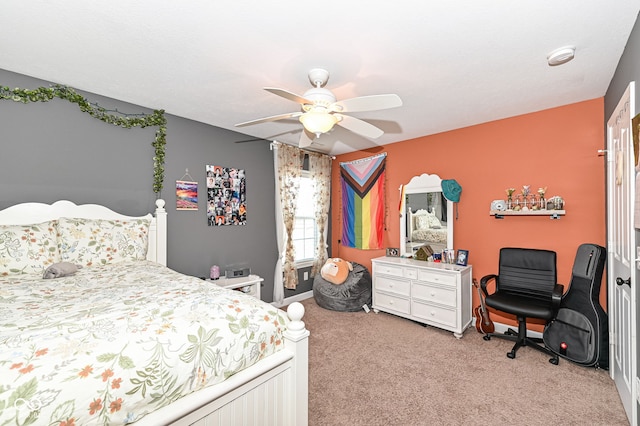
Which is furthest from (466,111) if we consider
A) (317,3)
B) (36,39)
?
(36,39)

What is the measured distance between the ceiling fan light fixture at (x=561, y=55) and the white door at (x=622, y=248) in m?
0.41

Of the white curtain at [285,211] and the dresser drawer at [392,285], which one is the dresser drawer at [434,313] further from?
the white curtain at [285,211]

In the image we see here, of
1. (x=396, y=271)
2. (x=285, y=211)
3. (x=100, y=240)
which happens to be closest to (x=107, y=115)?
(x=100, y=240)

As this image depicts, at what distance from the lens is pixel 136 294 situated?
1583 millimetres

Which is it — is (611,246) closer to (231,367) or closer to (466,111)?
(466,111)

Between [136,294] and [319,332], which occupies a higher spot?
[136,294]

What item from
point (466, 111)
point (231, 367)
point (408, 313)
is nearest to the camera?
point (231, 367)

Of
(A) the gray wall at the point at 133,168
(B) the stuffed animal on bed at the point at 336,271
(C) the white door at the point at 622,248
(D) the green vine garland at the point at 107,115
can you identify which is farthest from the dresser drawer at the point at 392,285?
(D) the green vine garland at the point at 107,115

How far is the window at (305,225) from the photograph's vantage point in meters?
4.67

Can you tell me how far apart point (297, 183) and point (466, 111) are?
244cm

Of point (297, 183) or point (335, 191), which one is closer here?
point (297, 183)

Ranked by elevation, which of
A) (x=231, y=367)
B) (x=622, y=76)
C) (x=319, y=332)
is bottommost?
(x=319, y=332)

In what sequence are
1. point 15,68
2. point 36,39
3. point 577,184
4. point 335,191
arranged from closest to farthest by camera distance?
point 36,39 < point 15,68 < point 577,184 < point 335,191

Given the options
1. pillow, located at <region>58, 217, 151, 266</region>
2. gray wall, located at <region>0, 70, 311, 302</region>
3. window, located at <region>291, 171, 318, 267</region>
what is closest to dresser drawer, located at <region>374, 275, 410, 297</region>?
window, located at <region>291, 171, 318, 267</region>
